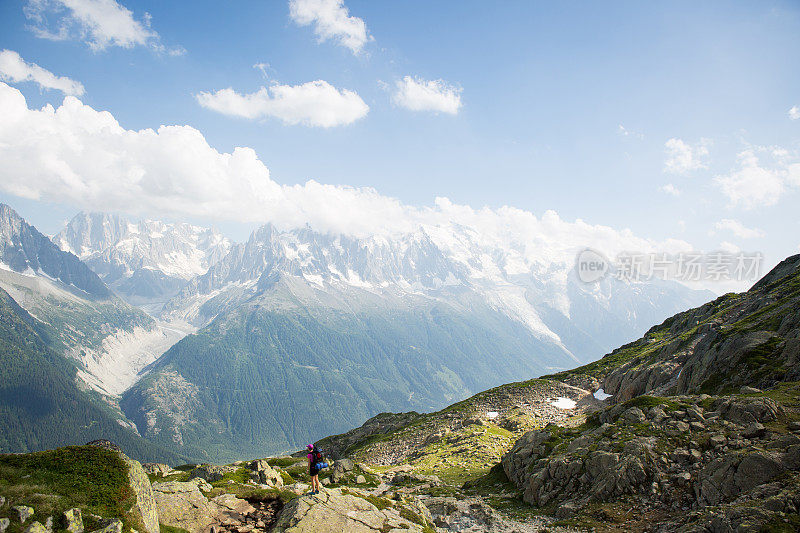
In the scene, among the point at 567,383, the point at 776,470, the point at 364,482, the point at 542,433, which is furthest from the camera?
the point at 567,383

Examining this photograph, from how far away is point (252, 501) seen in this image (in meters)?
29.8

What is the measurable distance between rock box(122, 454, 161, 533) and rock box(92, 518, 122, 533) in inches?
84.7

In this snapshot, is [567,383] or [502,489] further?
[567,383]

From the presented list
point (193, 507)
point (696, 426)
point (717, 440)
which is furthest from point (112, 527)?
point (696, 426)

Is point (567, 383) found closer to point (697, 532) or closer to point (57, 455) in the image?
point (697, 532)

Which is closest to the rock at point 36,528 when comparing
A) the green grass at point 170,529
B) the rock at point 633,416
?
the green grass at point 170,529

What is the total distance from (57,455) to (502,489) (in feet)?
128

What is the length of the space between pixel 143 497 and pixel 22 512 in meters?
6.11

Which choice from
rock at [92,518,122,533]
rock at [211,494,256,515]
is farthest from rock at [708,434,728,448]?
rock at [92,518,122,533]

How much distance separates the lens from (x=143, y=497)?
877 inches

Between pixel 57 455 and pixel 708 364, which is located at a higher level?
pixel 708 364

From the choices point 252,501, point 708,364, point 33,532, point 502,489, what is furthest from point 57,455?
point 708,364

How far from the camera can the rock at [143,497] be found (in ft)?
69.7

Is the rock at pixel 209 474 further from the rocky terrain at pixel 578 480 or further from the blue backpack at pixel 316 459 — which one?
the blue backpack at pixel 316 459
